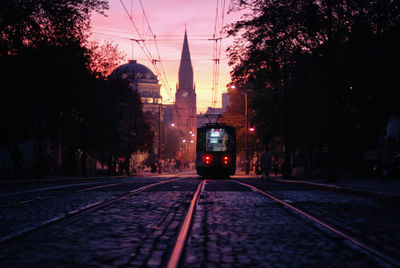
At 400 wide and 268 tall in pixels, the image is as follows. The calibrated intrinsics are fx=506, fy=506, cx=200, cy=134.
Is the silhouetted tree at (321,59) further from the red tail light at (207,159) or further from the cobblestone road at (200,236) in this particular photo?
the cobblestone road at (200,236)

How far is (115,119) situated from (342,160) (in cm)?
2344

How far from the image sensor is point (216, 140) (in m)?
31.0

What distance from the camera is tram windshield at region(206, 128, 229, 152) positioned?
102ft

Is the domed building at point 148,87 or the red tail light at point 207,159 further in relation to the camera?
the domed building at point 148,87

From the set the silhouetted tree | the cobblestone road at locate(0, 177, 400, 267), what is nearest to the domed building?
the silhouetted tree

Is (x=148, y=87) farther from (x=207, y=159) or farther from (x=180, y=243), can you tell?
(x=180, y=243)

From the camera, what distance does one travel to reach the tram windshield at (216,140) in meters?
31.0

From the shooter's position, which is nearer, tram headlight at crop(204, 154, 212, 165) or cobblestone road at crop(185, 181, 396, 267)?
cobblestone road at crop(185, 181, 396, 267)

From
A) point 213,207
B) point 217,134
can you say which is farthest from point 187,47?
point 213,207

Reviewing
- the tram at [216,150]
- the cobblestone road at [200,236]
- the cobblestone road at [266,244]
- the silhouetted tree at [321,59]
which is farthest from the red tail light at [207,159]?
the cobblestone road at [266,244]

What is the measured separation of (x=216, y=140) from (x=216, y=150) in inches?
24.1

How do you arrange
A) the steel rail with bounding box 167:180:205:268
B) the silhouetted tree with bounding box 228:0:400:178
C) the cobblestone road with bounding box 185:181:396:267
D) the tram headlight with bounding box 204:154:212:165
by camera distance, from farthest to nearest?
the tram headlight with bounding box 204:154:212:165, the silhouetted tree with bounding box 228:0:400:178, the cobblestone road with bounding box 185:181:396:267, the steel rail with bounding box 167:180:205:268

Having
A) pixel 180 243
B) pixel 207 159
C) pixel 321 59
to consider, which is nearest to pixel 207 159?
pixel 207 159

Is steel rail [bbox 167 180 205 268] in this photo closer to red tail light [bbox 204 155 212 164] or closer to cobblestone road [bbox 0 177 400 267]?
cobblestone road [bbox 0 177 400 267]
